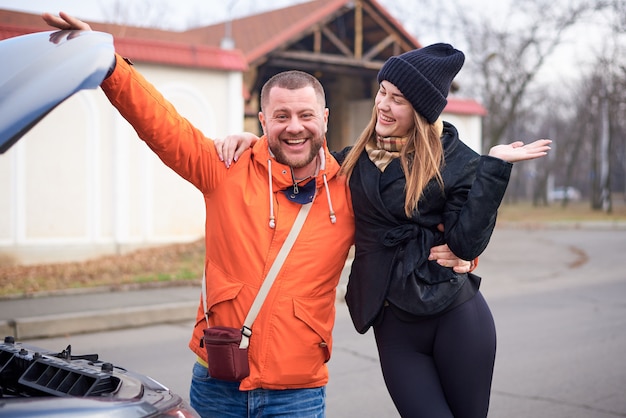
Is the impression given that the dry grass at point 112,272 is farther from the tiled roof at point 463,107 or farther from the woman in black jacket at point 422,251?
the tiled roof at point 463,107

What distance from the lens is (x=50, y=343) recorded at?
25.3ft

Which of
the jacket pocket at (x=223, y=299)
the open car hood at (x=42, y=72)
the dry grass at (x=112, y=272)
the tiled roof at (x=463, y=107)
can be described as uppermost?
the tiled roof at (x=463, y=107)

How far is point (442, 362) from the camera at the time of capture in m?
2.85

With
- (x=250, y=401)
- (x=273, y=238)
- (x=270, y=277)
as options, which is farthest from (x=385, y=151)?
(x=250, y=401)

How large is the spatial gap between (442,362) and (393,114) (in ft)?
3.35

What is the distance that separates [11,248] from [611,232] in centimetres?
1993

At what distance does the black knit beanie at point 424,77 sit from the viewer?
296cm

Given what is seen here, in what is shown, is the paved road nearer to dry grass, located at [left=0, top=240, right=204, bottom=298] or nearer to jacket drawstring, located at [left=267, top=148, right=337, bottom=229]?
dry grass, located at [left=0, top=240, right=204, bottom=298]

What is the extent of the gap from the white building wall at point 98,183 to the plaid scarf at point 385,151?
33.5 ft

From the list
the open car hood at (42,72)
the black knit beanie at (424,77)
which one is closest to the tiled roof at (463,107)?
the black knit beanie at (424,77)

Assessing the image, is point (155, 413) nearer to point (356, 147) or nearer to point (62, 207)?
point (356, 147)

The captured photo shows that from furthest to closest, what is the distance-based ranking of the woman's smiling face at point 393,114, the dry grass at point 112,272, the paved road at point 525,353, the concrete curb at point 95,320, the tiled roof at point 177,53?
the tiled roof at point 177,53 < the dry grass at point 112,272 < the concrete curb at point 95,320 < the paved road at point 525,353 < the woman's smiling face at point 393,114

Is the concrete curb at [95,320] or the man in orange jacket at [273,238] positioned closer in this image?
the man in orange jacket at [273,238]

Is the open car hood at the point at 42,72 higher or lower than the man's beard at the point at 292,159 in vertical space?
higher
